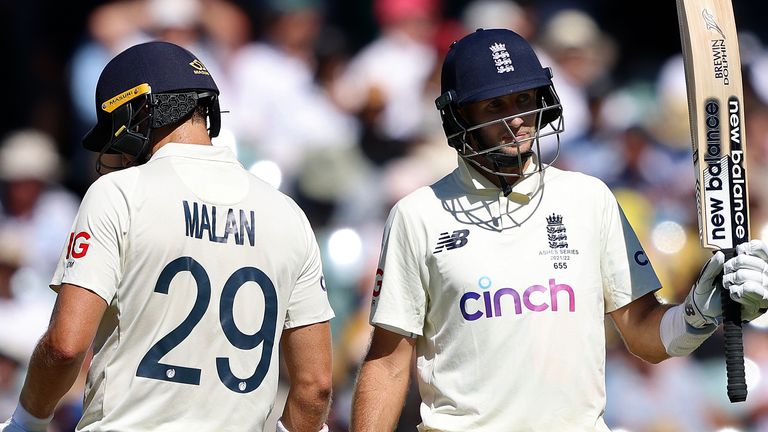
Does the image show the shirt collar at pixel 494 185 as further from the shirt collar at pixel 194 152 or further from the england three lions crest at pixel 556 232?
the shirt collar at pixel 194 152

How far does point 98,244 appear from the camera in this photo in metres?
3.07

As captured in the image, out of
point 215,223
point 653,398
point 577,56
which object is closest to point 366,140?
point 577,56

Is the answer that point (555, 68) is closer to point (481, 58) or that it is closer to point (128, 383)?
point (481, 58)

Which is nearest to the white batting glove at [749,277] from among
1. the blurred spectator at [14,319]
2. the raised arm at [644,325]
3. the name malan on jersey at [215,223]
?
the raised arm at [644,325]

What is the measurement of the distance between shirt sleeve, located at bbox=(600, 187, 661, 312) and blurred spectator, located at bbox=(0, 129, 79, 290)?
379 centimetres

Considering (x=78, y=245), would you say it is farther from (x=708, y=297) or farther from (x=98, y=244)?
(x=708, y=297)

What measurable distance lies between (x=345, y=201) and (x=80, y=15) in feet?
6.23

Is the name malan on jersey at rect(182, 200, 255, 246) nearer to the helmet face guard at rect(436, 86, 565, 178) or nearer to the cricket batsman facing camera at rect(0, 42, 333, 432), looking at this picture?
the cricket batsman facing camera at rect(0, 42, 333, 432)

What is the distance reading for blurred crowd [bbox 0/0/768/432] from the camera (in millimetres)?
6402

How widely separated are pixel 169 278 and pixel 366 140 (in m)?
3.73

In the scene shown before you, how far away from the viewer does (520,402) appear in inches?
134

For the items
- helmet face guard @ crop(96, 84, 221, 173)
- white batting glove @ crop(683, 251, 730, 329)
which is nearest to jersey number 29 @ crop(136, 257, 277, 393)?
helmet face guard @ crop(96, 84, 221, 173)

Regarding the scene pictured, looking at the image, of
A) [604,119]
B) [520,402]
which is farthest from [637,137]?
[520,402]

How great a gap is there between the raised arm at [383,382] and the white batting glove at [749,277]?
0.99m
